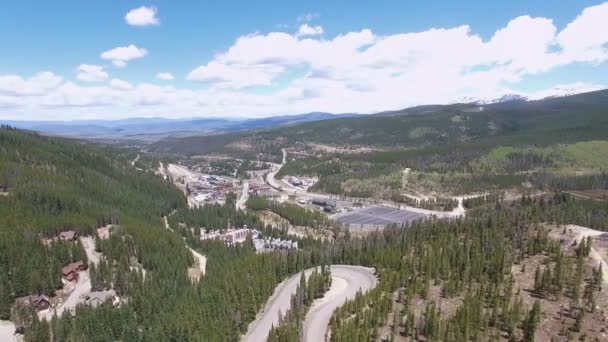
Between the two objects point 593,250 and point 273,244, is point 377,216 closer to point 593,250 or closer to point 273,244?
point 273,244

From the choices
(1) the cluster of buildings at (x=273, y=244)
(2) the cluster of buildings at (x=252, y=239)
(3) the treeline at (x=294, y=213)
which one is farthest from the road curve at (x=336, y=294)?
(3) the treeline at (x=294, y=213)

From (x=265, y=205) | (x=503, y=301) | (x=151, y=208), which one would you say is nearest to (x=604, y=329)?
(x=503, y=301)

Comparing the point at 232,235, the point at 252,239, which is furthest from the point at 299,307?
the point at 232,235

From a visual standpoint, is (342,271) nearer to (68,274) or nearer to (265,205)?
(68,274)

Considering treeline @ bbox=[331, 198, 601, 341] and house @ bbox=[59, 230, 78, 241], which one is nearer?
treeline @ bbox=[331, 198, 601, 341]

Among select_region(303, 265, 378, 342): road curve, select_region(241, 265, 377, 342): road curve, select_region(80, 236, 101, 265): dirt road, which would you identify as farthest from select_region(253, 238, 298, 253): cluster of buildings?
select_region(80, 236, 101, 265): dirt road

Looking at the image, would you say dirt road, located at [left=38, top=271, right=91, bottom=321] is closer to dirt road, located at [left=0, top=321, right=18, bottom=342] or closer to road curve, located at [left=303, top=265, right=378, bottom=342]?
dirt road, located at [left=0, top=321, right=18, bottom=342]

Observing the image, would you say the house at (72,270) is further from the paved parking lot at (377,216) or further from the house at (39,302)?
the paved parking lot at (377,216)
